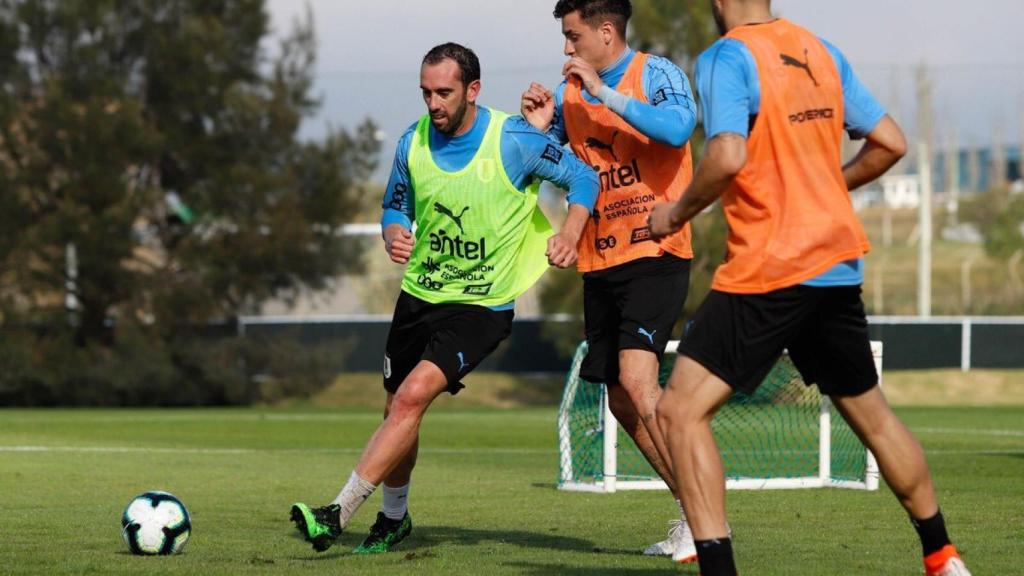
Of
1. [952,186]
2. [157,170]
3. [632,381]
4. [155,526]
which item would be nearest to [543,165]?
[632,381]

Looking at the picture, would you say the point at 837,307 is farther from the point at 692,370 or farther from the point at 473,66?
the point at 473,66

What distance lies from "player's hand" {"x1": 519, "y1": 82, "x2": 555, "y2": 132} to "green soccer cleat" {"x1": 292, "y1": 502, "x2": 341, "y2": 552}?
7.11 ft

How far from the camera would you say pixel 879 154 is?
5.84 m

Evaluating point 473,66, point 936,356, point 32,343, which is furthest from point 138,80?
point 473,66

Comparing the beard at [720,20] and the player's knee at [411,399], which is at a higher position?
the beard at [720,20]

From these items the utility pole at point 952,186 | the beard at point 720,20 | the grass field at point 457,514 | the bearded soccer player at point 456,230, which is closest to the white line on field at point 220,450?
the grass field at point 457,514

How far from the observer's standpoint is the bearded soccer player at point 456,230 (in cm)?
709

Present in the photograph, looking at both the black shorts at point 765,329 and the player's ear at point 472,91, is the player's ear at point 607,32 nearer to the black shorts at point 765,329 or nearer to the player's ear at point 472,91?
the player's ear at point 472,91

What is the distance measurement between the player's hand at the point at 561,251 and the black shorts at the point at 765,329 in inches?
52.6

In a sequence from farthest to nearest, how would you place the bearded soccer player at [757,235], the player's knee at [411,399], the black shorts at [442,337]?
the black shorts at [442,337] → the player's knee at [411,399] → the bearded soccer player at [757,235]

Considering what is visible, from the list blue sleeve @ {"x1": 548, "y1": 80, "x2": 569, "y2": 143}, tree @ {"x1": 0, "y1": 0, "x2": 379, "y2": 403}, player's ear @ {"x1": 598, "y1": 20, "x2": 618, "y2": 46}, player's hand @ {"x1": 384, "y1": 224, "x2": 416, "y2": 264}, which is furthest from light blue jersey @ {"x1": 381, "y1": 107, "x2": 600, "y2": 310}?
tree @ {"x1": 0, "y1": 0, "x2": 379, "y2": 403}

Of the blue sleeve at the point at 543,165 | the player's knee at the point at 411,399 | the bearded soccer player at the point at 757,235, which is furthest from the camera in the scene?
the blue sleeve at the point at 543,165

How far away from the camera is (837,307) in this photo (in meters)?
5.47

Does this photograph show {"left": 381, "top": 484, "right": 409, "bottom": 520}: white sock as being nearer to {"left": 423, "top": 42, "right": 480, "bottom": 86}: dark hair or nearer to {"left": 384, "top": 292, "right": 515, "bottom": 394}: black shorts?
{"left": 384, "top": 292, "right": 515, "bottom": 394}: black shorts
